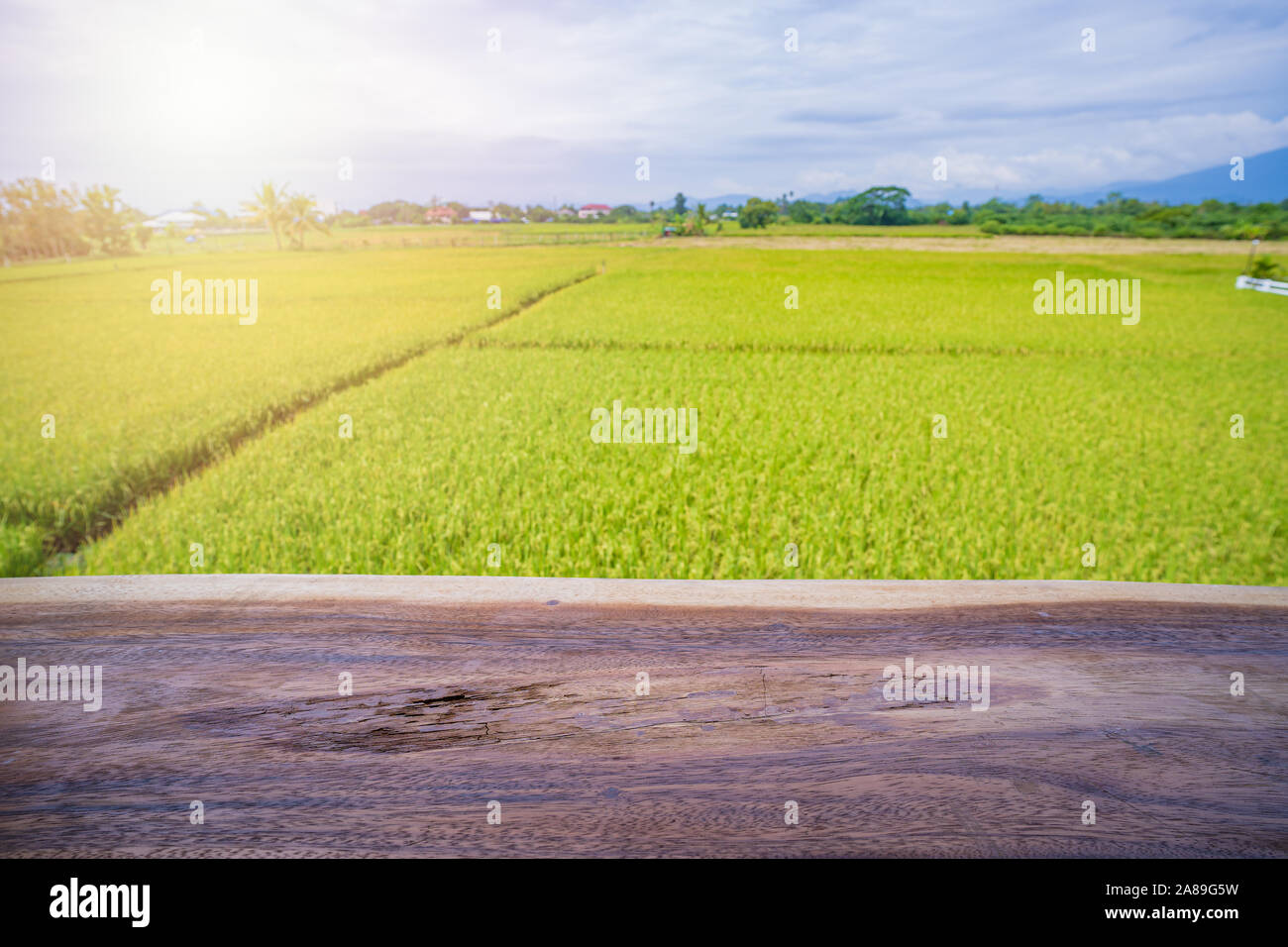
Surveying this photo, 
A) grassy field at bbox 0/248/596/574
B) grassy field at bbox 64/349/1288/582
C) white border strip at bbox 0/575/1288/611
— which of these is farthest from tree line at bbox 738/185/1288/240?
white border strip at bbox 0/575/1288/611

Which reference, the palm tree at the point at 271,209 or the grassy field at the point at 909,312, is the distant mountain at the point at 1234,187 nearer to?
the grassy field at the point at 909,312

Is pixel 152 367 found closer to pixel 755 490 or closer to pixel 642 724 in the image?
pixel 755 490

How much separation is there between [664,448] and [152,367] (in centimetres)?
677

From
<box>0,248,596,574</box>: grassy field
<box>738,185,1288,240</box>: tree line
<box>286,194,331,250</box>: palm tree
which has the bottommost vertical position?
<box>0,248,596,574</box>: grassy field

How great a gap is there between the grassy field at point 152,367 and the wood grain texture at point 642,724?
397 cm

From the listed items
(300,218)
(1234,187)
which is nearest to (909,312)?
(1234,187)

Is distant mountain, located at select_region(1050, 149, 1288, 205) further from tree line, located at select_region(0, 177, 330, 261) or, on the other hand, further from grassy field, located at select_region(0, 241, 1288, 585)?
tree line, located at select_region(0, 177, 330, 261)

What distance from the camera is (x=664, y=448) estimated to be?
5.56m

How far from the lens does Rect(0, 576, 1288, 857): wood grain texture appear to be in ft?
2.98

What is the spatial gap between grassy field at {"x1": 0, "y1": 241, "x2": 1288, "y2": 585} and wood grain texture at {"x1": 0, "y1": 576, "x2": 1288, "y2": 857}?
2.24 metres

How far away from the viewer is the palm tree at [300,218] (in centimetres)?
2980

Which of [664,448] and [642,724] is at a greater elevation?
[664,448]

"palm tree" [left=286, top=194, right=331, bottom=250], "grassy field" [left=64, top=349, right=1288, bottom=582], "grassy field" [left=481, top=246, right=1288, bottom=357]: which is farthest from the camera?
"palm tree" [left=286, top=194, right=331, bottom=250]
